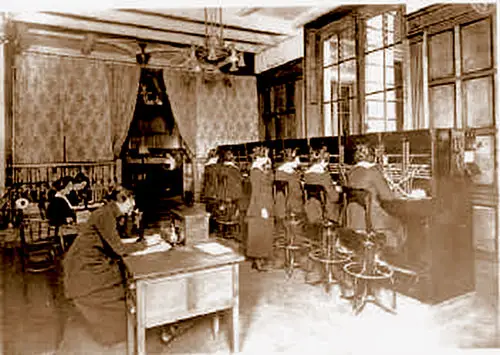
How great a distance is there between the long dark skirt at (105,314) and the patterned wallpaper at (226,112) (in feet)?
18.7

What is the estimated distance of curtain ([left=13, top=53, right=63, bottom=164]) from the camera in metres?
6.71

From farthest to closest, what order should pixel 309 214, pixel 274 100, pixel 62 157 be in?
pixel 274 100, pixel 62 157, pixel 309 214

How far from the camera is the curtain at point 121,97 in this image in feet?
24.6

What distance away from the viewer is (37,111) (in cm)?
685

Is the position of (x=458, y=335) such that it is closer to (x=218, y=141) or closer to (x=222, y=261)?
(x=222, y=261)

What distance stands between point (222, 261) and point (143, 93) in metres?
6.60

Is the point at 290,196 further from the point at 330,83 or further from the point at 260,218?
the point at 330,83

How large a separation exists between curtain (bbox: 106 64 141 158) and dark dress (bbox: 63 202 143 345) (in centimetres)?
505

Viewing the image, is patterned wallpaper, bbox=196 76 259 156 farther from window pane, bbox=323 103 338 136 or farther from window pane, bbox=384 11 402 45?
window pane, bbox=384 11 402 45

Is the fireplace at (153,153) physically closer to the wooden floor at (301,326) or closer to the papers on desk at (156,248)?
the wooden floor at (301,326)

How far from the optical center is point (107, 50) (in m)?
7.50

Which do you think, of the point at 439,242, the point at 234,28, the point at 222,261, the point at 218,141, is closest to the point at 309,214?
the point at 439,242

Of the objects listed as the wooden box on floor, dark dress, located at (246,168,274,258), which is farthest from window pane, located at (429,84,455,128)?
the wooden box on floor

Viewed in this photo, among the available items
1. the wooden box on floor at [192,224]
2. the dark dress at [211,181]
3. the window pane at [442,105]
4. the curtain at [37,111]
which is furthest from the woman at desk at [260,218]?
the curtain at [37,111]
